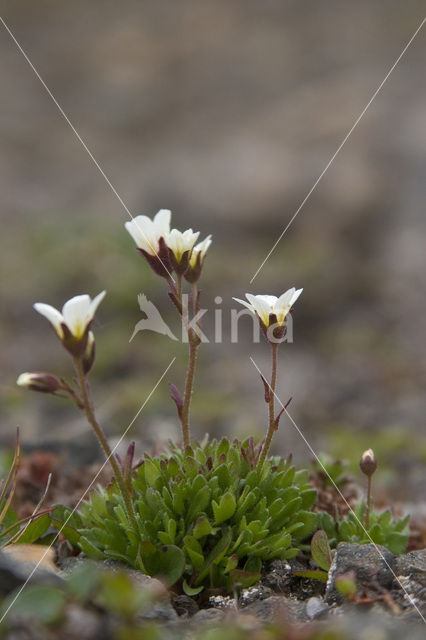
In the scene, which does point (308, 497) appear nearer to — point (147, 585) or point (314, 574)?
point (314, 574)

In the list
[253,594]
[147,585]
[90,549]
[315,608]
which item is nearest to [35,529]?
[90,549]

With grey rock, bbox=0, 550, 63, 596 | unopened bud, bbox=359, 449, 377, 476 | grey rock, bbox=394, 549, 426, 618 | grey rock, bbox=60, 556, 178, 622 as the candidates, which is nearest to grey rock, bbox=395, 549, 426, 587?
grey rock, bbox=394, 549, 426, 618

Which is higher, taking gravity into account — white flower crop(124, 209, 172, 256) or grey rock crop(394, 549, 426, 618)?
white flower crop(124, 209, 172, 256)

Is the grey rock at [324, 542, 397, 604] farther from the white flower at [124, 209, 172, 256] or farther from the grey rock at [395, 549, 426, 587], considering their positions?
the white flower at [124, 209, 172, 256]

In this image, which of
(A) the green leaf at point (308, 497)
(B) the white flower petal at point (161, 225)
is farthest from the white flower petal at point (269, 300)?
(A) the green leaf at point (308, 497)

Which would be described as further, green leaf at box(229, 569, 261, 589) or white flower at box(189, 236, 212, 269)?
white flower at box(189, 236, 212, 269)

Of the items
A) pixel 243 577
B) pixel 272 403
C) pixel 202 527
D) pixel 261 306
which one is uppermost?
pixel 261 306

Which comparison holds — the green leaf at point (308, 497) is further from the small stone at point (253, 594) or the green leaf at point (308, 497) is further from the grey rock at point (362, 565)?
the small stone at point (253, 594)
